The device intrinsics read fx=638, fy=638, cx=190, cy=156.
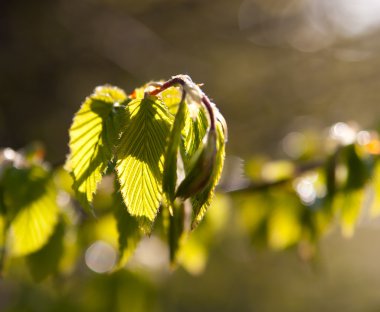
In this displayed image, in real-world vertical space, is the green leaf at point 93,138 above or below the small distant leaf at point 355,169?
below

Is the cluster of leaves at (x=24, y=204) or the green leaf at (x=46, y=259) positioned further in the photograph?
the green leaf at (x=46, y=259)

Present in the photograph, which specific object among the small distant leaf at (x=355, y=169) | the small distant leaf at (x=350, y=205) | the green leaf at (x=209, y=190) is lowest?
the green leaf at (x=209, y=190)

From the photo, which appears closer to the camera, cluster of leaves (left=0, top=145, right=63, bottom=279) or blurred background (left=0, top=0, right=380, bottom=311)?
cluster of leaves (left=0, top=145, right=63, bottom=279)

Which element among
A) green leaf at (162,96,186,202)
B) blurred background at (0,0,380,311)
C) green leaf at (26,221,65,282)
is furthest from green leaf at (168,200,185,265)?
blurred background at (0,0,380,311)

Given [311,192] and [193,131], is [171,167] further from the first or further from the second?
[311,192]

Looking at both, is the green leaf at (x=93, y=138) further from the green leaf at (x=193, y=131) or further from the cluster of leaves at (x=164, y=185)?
the green leaf at (x=193, y=131)

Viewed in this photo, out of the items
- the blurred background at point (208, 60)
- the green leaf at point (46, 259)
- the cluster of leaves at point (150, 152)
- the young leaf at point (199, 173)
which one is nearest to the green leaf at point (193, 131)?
the cluster of leaves at point (150, 152)

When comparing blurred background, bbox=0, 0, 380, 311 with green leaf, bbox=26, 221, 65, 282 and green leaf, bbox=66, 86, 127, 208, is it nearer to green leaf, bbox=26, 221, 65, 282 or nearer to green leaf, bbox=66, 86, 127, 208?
green leaf, bbox=26, 221, 65, 282

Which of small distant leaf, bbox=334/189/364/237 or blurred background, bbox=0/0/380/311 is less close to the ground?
blurred background, bbox=0/0/380/311

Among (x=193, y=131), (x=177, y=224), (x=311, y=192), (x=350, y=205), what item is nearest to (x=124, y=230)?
(x=177, y=224)
